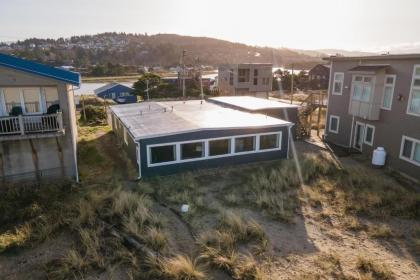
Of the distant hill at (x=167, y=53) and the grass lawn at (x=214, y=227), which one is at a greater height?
the distant hill at (x=167, y=53)

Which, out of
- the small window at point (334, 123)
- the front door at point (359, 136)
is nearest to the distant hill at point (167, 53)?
the small window at point (334, 123)

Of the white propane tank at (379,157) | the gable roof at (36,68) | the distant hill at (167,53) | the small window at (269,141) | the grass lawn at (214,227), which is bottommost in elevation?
the grass lawn at (214,227)

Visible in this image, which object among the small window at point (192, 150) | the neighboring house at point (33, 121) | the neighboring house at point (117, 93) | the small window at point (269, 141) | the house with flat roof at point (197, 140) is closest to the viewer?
the neighboring house at point (33, 121)

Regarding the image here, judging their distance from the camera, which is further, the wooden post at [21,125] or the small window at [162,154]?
the small window at [162,154]

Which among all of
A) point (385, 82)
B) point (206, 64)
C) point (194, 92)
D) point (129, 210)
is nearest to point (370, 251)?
point (129, 210)

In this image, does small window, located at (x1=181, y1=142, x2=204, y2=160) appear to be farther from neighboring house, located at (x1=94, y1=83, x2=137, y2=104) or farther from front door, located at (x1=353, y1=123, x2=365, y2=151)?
neighboring house, located at (x1=94, y1=83, x2=137, y2=104)

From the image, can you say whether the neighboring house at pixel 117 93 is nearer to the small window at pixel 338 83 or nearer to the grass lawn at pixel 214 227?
the grass lawn at pixel 214 227

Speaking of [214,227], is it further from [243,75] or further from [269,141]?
[243,75]
